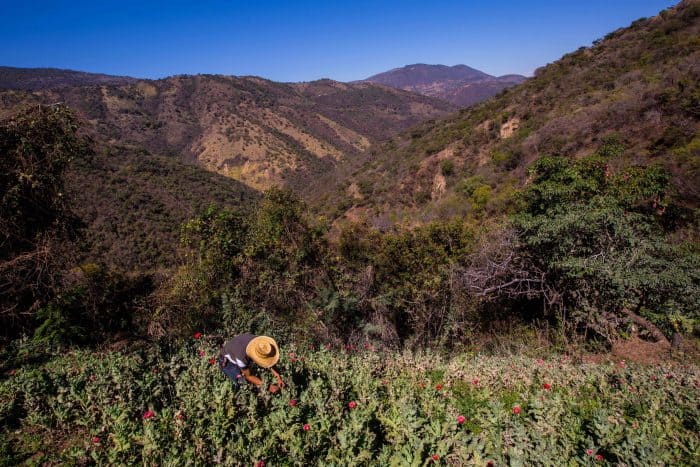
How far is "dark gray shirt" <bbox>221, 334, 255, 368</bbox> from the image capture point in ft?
12.9

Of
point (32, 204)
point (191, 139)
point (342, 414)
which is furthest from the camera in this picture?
point (191, 139)

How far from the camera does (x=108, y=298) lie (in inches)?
338

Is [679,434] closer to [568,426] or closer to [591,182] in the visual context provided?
[568,426]

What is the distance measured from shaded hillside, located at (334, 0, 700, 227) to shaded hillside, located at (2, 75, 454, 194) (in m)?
47.4

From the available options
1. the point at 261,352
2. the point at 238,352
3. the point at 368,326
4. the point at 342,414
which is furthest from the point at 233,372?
the point at 368,326

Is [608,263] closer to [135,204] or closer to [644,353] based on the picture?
[644,353]

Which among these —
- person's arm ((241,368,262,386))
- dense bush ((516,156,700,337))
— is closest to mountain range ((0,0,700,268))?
dense bush ((516,156,700,337))

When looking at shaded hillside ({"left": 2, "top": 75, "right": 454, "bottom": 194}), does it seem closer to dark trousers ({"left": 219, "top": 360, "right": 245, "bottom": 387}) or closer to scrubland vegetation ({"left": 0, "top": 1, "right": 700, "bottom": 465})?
scrubland vegetation ({"left": 0, "top": 1, "right": 700, "bottom": 465})

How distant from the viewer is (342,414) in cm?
351

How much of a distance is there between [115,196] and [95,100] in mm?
89029

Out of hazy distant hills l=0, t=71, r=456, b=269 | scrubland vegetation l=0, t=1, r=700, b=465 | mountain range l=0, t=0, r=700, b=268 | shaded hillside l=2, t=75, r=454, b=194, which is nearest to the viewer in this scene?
scrubland vegetation l=0, t=1, r=700, b=465

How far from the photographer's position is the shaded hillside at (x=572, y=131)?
16578 mm

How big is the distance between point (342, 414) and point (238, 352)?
1.33 metres

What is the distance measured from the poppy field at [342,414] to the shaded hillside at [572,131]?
1190cm
